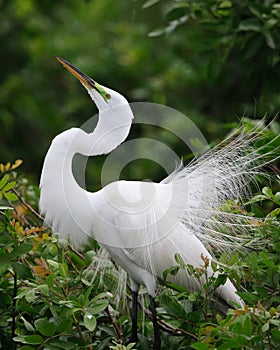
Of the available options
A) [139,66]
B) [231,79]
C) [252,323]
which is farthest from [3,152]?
[252,323]

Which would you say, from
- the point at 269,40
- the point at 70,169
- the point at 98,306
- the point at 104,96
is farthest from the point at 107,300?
the point at 269,40

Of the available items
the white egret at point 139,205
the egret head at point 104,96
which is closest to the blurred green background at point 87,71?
the white egret at point 139,205

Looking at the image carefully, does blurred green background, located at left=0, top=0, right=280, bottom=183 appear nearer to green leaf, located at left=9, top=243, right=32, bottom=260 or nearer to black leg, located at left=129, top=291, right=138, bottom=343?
black leg, located at left=129, top=291, right=138, bottom=343

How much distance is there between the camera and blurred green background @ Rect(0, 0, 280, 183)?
19.7 ft

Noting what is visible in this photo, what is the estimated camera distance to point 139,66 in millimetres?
7082

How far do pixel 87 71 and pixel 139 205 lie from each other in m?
3.96

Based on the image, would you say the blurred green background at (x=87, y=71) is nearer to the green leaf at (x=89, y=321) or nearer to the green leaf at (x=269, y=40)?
the green leaf at (x=269, y=40)

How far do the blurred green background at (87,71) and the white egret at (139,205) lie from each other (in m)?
2.49

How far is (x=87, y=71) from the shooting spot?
21.3 feet

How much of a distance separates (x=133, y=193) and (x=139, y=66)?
14.8ft

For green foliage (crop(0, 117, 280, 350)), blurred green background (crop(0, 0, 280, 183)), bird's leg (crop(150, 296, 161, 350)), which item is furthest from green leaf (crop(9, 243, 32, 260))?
blurred green background (crop(0, 0, 280, 183))

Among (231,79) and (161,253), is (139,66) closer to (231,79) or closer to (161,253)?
(231,79)

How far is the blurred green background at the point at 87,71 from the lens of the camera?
6008 mm

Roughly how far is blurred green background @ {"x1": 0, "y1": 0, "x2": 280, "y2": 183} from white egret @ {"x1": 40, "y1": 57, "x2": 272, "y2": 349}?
8.18 ft
